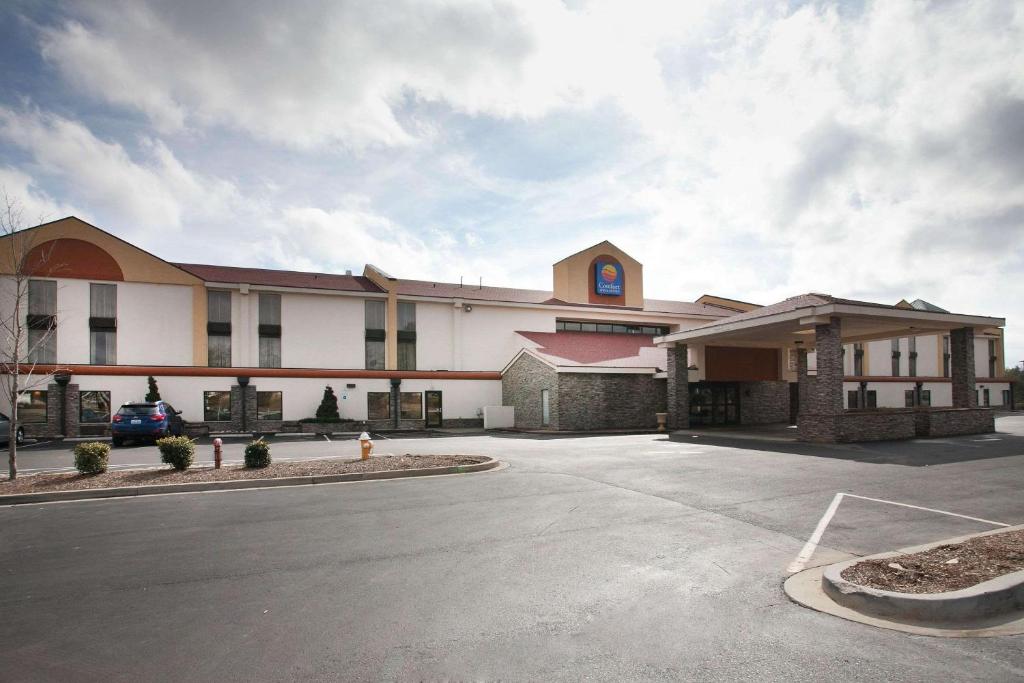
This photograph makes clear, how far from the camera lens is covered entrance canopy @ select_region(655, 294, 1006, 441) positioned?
1953 cm

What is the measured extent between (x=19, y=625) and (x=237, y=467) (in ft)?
31.3

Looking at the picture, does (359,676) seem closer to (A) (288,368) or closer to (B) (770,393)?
(A) (288,368)

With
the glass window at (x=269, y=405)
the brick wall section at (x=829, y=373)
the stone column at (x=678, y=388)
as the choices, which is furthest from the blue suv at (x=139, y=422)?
the brick wall section at (x=829, y=373)

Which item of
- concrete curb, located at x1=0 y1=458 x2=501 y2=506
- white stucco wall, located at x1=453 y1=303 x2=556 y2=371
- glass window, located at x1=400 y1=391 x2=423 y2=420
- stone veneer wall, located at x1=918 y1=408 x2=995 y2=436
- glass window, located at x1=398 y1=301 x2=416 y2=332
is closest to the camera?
concrete curb, located at x1=0 y1=458 x2=501 y2=506

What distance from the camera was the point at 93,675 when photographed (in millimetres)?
4004

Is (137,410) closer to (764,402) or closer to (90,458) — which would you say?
(90,458)

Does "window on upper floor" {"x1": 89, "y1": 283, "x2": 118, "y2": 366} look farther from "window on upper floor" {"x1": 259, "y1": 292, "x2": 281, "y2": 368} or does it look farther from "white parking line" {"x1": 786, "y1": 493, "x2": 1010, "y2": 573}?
"white parking line" {"x1": 786, "y1": 493, "x2": 1010, "y2": 573}

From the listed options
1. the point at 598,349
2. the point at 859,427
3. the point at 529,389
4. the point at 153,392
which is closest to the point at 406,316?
the point at 529,389

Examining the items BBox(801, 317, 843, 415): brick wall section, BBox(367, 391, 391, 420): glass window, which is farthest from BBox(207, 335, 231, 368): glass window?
BBox(801, 317, 843, 415): brick wall section

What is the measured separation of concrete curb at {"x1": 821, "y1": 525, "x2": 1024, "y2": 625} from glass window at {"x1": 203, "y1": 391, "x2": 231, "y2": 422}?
1168 inches

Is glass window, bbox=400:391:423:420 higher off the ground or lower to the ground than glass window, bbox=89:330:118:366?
lower

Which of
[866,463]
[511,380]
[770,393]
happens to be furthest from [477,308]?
[866,463]

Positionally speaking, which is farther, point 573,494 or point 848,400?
point 848,400

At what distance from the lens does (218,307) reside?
98.5 feet
